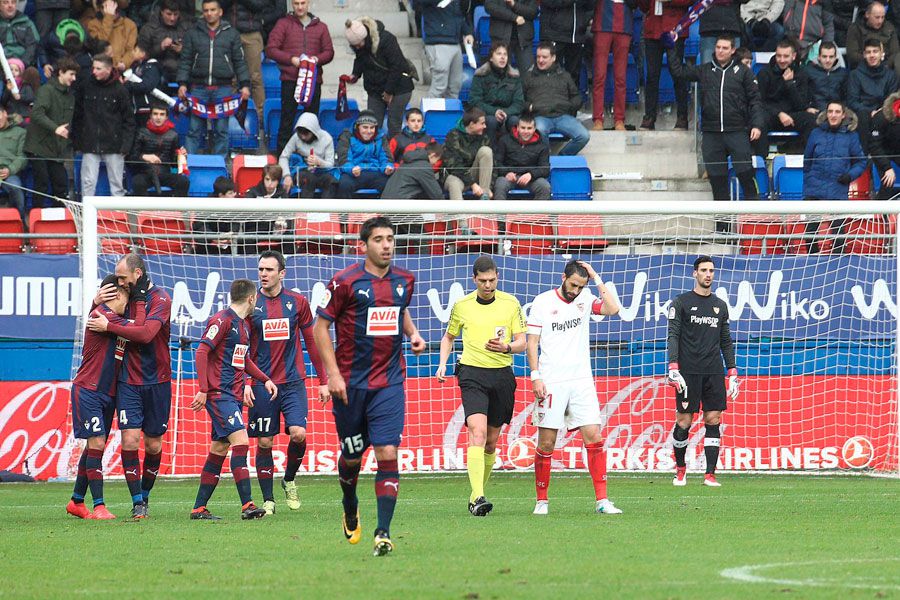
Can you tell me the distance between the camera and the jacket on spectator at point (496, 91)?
1930cm

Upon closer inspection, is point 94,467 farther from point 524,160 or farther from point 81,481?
point 524,160

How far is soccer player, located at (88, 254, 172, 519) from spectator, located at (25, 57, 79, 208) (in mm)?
7030

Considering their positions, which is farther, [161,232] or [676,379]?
[161,232]

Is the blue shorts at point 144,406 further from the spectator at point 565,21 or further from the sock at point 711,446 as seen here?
the spectator at point 565,21

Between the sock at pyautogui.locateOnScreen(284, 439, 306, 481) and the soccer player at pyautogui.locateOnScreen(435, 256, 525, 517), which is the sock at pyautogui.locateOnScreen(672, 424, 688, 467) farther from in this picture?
the sock at pyautogui.locateOnScreen(284, 439, 306, 481)

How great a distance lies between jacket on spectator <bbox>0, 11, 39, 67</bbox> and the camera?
62.8 feet

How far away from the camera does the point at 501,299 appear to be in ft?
40.8

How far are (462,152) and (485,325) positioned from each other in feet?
20.6

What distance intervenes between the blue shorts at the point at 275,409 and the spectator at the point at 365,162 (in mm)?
6141

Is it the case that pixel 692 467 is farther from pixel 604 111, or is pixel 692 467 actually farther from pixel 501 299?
pixel 604 111

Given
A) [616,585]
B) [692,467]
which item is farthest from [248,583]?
[692,467]

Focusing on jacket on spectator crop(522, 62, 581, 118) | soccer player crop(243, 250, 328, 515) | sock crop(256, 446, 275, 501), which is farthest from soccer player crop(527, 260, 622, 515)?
jacket on spectator crop(522, 62, 581, 118)

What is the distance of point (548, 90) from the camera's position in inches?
768

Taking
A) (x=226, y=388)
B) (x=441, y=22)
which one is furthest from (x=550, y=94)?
(x=226, y=388)
